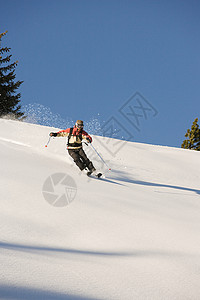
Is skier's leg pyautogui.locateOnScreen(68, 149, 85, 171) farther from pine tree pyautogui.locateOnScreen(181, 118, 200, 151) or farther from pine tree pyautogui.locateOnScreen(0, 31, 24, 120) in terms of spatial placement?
pine tree pyautogui.locateOnScreen(181, 118, 200, 151)

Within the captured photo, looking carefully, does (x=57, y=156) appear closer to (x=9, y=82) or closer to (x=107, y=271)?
(x=107, y=271)

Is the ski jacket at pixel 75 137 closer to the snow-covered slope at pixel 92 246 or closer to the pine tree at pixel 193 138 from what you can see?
the snow-covered slope at pixel 92 246

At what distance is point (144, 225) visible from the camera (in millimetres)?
3387

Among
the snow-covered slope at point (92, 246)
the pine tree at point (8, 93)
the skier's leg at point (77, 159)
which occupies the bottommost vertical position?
the snow-covered slope at point (92, 246)

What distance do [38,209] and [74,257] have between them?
4.39ft

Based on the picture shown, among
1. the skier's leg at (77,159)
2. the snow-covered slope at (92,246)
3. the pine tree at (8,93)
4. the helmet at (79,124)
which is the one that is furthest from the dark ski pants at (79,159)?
the pine tree at (8,93)

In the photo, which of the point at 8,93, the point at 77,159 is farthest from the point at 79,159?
the point at 8,93

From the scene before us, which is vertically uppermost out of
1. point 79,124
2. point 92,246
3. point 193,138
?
point 193,138

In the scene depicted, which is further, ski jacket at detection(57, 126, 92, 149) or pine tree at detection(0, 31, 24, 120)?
pine tree at detection(0, 31, 24, 120)

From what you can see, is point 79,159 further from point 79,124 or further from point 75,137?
point 79,124

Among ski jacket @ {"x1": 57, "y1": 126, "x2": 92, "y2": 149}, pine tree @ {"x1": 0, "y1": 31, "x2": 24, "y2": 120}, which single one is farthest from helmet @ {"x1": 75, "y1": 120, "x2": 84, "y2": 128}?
pine tree @ {"x1": 0, "y1": 31, "x2": 24, "y2": 120}

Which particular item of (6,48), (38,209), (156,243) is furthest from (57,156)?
(6,48)

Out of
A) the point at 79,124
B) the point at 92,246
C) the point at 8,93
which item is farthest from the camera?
the point at 8,93

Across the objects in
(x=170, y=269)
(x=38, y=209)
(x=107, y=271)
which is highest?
(x=38, y=209)
